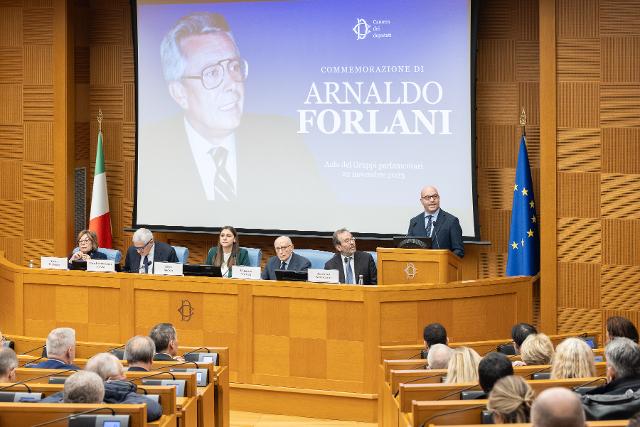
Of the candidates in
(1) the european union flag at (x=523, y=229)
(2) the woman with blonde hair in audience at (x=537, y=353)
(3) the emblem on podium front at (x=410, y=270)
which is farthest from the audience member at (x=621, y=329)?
(1) the european union flag at (x=523, y=229)

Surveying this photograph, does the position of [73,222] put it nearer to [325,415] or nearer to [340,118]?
[340,118]

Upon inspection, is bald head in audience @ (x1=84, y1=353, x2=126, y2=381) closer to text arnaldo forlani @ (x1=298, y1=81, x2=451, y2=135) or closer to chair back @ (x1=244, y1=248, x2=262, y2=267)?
chair back @ (x1=244, y1=248, x2=262, y2=267)

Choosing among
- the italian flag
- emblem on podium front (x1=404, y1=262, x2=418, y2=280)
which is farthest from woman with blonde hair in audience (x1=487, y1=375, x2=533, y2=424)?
the italian flag

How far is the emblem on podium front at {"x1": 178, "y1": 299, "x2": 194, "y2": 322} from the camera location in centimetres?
837

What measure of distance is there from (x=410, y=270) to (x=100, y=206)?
14.5 ft

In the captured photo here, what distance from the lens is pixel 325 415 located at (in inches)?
315

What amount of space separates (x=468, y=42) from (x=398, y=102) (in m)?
0.85

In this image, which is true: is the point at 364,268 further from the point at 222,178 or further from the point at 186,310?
the point at 222,178

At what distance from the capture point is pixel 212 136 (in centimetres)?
1101

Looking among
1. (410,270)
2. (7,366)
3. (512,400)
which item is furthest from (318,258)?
(512,400)

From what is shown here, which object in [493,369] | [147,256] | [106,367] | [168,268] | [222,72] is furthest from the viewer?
[222,72]

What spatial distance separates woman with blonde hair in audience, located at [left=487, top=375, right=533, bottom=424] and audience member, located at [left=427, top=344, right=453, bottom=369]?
74.1 inches

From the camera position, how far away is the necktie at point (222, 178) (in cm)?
1098

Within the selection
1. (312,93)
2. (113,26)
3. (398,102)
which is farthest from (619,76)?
(113,26)
